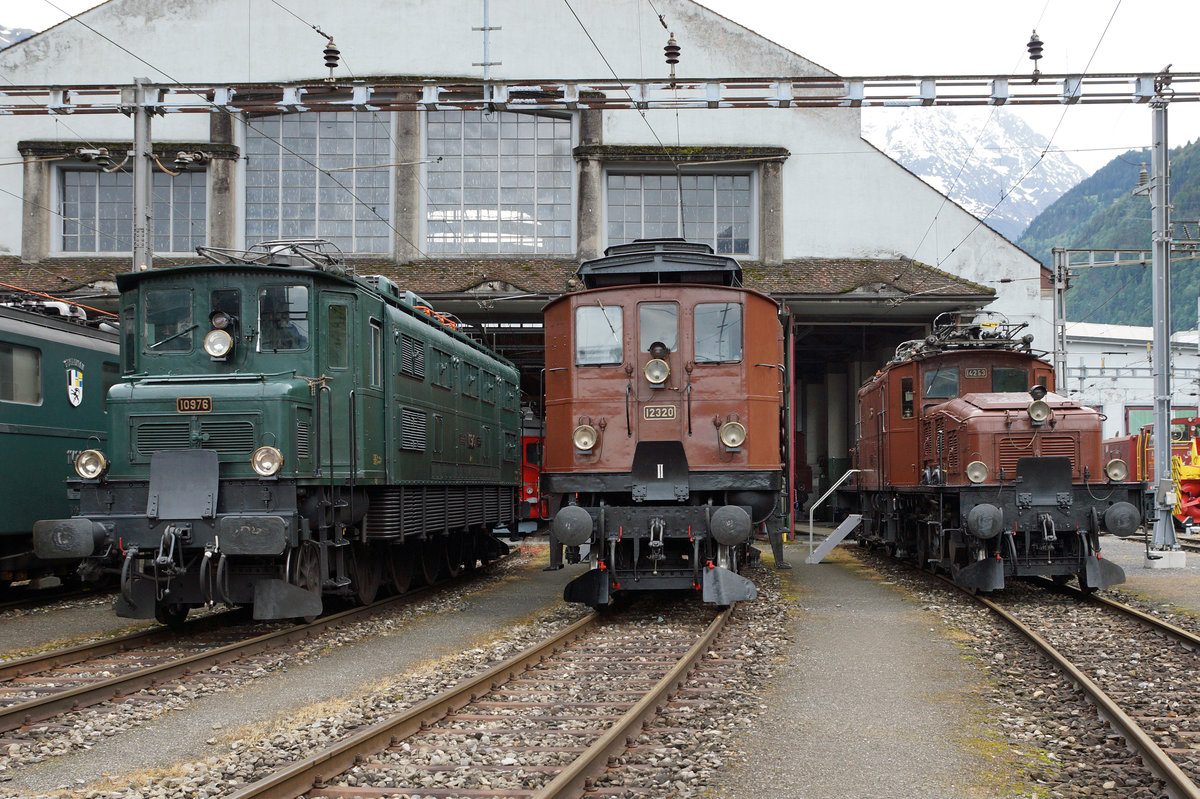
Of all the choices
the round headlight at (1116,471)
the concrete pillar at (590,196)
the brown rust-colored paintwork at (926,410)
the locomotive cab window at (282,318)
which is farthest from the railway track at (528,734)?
the concrete pillar at (590,196)

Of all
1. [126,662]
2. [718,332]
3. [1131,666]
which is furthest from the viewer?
[718,332]

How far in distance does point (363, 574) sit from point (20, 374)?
4.68 m

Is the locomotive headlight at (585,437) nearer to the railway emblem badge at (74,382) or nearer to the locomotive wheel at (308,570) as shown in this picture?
the locomotive wheel at (308,570)

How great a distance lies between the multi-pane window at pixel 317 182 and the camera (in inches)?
1094

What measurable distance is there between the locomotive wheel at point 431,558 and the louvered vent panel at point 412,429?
210 centimetres

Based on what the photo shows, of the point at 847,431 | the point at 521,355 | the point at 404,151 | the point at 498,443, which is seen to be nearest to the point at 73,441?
the point at 498,443

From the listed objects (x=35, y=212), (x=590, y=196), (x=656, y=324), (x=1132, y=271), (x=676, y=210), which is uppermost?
(x=1132, y=271)

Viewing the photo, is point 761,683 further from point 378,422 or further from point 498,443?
point 498,443

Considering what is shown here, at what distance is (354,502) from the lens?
36.0ft

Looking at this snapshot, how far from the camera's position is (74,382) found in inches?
540

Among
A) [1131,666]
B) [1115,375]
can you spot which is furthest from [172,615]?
[1115,375]

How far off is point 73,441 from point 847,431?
26.9 m

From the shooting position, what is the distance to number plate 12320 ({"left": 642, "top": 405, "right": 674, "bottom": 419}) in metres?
11.8

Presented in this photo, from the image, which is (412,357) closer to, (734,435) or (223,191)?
(734,435)
